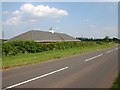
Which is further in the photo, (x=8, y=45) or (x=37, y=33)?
(x=37, y=33)

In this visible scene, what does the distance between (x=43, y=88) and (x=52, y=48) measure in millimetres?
34692

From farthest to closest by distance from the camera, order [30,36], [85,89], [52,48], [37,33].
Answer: [37,33], [30,36], [52,48], [85,89]

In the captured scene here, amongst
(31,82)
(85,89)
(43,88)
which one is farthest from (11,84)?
(85,89)

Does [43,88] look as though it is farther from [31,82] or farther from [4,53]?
[4,53]

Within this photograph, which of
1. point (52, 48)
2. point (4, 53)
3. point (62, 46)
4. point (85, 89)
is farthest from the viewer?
point (62, 46)

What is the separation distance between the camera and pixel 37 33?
223 ft

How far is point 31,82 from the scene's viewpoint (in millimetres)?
11352

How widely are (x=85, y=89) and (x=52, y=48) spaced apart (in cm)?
3486

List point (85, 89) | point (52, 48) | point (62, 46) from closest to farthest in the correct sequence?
point (85, 89) < point (52, 48) < point (62, 46)

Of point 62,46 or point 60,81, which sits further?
point 62,46

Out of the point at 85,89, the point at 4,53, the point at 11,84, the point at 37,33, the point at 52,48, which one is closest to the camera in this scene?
the point at 85,89

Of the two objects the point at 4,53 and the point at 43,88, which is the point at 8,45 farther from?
the point at 43,88

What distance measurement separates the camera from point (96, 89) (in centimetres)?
977

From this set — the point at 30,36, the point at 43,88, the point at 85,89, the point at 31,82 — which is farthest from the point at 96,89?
the point at 30,36
